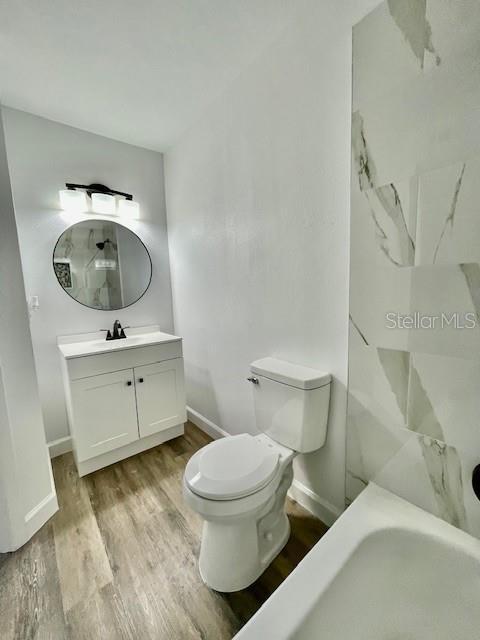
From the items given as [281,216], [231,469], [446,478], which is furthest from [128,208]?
[446,478]

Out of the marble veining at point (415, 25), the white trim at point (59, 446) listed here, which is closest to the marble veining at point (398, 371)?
the marble veining at point (415, 25)

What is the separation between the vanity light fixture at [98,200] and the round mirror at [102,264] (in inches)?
3.8

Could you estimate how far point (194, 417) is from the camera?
2279 mm

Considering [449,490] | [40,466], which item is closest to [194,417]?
[40,466]

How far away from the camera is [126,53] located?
130 centimetres

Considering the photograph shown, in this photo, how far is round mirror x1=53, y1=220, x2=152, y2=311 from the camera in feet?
6.33

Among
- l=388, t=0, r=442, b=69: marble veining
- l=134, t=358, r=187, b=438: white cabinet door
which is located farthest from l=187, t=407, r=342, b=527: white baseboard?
l=388, t=0, r=442, b=69: marble veining

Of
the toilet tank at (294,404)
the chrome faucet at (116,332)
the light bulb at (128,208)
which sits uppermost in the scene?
the light bulb at (128,208)

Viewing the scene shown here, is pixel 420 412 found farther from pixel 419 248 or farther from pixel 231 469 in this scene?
pixel 231 469

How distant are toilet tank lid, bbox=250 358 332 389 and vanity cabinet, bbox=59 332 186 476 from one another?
844mm

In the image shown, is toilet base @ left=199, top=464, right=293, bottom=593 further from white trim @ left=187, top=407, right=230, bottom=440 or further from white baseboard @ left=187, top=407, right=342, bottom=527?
white trim @ left=187, top=407, right=230, bottom=440

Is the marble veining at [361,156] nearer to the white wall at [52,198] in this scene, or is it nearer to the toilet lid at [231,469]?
the toilet lid at [231,469]

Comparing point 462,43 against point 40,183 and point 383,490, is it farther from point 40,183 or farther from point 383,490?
point 40,183

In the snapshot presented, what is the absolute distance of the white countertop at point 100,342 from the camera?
5.52 feet
